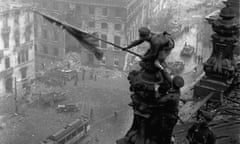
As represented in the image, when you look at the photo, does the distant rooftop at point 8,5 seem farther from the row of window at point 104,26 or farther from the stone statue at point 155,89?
the stone statue at point 155,89

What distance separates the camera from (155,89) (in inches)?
267

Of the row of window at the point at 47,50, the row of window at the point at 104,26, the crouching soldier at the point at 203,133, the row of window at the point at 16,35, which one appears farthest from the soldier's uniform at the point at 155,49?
the row of window at the point at 47,50

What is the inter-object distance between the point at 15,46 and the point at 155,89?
50.1 m

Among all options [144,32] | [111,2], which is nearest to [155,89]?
[144,32]

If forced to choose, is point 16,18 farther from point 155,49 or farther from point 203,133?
point 155,49

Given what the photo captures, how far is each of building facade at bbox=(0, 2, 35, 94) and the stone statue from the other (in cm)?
4631

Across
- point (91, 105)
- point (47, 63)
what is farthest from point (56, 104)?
point (47, 63)

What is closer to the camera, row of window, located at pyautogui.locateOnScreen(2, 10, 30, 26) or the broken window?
row of window, located at pyautogui.locateOnScreen(2, 10, 30, 26)

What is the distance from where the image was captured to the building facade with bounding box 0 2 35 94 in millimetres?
51812

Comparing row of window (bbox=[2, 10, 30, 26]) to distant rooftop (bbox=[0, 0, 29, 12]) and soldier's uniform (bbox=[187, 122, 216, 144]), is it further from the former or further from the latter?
soldier's uniform (bbox=[187, 122, 216, 144])

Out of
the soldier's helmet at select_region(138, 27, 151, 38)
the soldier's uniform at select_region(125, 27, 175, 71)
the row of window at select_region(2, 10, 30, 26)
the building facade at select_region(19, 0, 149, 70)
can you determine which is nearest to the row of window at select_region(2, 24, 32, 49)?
the row of window at select_region(2, 10, 30, 26)

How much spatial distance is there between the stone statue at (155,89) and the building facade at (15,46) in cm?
4631

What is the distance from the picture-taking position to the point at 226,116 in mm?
12203

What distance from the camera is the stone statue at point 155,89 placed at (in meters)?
6.82
